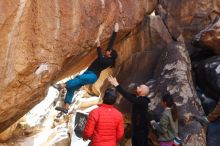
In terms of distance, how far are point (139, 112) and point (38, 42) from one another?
2.77 m

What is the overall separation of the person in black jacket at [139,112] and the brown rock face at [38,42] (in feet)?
5.91

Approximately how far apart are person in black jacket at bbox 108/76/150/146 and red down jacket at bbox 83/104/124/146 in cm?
119

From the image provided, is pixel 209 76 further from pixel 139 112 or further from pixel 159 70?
pixel 139 112

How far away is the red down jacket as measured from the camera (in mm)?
6938

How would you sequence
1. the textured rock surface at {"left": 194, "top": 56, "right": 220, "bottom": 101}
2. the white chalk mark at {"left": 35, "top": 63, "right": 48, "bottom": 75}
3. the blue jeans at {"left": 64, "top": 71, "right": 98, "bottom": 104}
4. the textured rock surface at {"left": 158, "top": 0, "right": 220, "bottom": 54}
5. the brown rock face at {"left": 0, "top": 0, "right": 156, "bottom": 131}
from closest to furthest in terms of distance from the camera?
the brown rock face at {"left": 0, "top": 0, "right": 156, "bottom": 131} < the white chalk mark at {"left": 35, "top": 63, "right": 48, "bottom": 75} < the blue jeans at {"left": 64, "top": 71, "right": 98, "bottom": 104} < the textured rock surface at {"left": 194, "top": 56, "right": 220, "bottom": 101} < the textured rock surface at {"left": 158, "top": 0, "right": 220, "bottom": 54}

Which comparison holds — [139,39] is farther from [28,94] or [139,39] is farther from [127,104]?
[28,94]

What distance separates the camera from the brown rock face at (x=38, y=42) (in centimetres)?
856

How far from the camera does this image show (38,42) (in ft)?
29.7

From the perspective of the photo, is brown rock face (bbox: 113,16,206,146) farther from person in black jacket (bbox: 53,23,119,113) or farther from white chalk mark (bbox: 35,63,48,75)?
white chalk mark (bbox: 35,63,48,75)

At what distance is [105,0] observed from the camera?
1103 centimetres

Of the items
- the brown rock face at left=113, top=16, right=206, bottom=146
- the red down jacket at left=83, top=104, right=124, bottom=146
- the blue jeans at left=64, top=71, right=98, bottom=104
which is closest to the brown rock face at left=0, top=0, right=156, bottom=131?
the blue jeans at left=64, top=71, right=98, bottom=104

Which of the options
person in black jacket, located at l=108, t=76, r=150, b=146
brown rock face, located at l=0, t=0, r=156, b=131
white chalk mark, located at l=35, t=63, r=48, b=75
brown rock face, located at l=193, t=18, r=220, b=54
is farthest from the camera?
brown rock face, located at l=193, t=18, r=220, b=54

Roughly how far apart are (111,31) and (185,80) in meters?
2.56

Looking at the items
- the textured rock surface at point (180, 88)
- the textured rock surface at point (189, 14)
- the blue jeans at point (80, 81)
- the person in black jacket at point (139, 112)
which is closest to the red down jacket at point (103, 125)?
the person in black jacket at point (139, 112)
